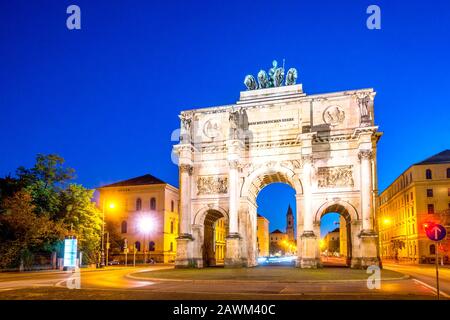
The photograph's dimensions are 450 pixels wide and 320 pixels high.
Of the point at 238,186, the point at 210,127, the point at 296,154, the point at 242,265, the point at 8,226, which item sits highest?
the point at 210,127

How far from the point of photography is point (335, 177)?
36.8m

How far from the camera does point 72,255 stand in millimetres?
33844

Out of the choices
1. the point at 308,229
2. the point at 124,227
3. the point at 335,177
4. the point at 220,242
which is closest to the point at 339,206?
the point at 335,177

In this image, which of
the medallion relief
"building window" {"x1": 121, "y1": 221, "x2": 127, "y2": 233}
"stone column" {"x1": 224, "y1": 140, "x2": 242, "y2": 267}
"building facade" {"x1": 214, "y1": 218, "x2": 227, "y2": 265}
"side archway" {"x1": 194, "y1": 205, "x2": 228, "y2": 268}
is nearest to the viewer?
"stone column" {"x1": 224, "y1": 140, "x2": 242, "y2": 267}

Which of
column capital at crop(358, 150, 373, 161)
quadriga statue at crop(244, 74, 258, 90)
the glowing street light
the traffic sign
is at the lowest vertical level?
the traffic sign

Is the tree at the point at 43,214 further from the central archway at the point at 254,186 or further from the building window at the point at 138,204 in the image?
the building window at the point at 138,204

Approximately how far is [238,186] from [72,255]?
13.7 metres

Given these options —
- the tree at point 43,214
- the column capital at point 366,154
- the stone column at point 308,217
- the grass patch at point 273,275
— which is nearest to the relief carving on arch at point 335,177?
the stone column at point 308,217

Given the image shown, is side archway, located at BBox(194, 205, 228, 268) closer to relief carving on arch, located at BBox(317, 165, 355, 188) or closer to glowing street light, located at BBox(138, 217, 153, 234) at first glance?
relief carving on arch, located at BBox(317, 165, 355, 188)

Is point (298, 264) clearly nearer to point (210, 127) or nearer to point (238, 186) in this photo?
point (238, 186)

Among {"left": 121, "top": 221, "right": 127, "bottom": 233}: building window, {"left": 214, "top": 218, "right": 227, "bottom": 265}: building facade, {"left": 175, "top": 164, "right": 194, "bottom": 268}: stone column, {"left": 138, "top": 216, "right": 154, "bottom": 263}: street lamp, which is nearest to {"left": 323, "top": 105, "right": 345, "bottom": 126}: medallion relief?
{"left": 175, "top": 164, "right": 194, "bottom": 268}: stone column

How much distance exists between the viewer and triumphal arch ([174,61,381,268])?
35.5m
